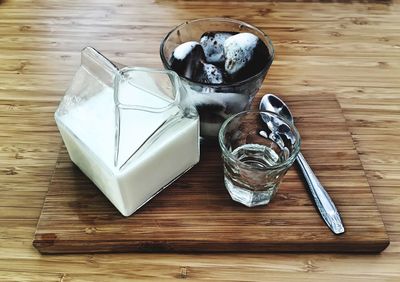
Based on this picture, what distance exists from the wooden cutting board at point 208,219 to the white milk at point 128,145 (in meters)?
0.02

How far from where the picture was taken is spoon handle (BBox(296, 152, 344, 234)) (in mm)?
546

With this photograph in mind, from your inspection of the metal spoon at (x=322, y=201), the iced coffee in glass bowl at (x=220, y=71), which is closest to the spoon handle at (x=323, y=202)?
the metal spoon at (x=322, y=201)

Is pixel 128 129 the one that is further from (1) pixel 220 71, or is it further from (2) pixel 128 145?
(1) pixel 220 71

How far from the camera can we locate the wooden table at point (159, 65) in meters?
0.53

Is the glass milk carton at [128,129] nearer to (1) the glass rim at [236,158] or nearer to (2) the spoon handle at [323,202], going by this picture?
(1) the glass rim at [236,158]

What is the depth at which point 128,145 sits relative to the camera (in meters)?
0.51

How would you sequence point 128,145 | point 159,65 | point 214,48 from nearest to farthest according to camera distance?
1. point 128,145
2. point 214,48
3. point 159,65

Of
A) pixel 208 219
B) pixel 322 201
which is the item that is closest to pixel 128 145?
pixel 208 219

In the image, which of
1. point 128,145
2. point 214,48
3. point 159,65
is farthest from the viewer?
point 159,65

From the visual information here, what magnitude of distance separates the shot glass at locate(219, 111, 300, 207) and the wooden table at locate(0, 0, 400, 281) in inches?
2.8

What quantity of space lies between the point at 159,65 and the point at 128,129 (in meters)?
0.27

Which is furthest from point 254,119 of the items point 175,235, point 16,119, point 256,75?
point 16,119

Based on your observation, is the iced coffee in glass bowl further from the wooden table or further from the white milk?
the wooden table

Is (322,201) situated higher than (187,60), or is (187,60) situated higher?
(187,60)
